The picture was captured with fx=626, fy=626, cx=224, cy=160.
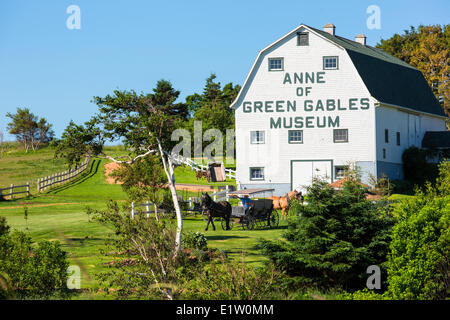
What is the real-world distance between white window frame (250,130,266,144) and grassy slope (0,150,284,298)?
10.1m

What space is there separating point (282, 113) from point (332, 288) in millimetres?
30364

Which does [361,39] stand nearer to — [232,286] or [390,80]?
[390,80]

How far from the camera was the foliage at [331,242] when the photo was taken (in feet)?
51.0

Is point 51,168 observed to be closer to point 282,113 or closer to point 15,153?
point 15,153

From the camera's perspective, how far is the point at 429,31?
2736 inches

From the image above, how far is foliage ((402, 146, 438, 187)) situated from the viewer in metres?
47.6

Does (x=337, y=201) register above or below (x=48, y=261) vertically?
above

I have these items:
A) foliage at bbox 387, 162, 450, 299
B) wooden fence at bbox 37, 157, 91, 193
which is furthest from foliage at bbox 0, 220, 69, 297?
wooden fence at bbox 37, 157, 91, 193

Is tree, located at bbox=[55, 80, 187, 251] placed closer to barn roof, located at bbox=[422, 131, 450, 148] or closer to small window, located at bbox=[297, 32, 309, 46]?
A: small window, located at bbox=[297, 32, 309, 46]

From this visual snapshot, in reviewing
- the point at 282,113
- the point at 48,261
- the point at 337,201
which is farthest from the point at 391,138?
the point at 48,261

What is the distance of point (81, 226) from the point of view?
27.2 meters

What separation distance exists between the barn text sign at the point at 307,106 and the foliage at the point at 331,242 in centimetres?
2839

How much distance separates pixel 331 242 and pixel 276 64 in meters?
30.8

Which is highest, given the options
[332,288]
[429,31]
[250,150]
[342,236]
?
[429,31]
